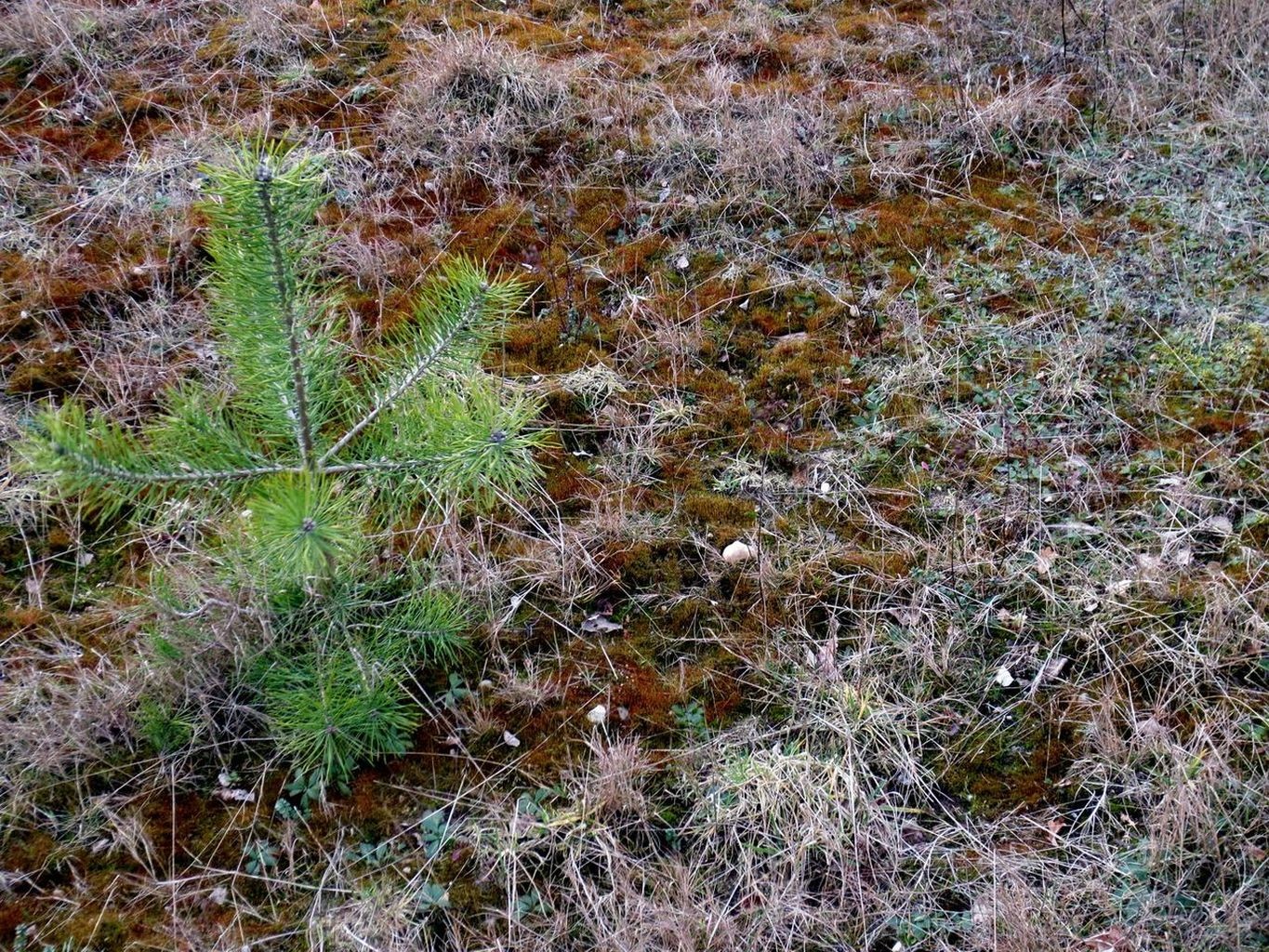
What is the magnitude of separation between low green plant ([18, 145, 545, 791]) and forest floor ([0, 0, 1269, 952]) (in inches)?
6.7

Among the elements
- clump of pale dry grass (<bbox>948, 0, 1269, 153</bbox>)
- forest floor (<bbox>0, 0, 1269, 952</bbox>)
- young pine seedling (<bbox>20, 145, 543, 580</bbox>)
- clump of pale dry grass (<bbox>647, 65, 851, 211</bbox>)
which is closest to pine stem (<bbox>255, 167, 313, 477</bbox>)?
young pine seedling (<bbox>20, 145, 543, 580</bbox>)

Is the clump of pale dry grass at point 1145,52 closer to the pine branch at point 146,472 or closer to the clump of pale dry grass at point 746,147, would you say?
the clump of pale dry grass at point 746,147

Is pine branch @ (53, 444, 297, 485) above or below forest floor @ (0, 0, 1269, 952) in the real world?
above

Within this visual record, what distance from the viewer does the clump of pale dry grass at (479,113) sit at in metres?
4.48

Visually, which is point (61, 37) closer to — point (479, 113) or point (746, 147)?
point (479, 113)

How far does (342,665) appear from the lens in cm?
265

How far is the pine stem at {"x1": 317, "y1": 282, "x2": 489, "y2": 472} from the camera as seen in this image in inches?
88.8

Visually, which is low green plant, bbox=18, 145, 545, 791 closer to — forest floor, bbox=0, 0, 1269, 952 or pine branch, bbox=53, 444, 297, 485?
pine branch, bbox=53, 444, 297, 485

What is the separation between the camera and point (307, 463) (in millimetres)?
2250

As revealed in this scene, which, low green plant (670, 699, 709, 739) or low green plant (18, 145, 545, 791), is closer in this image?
low green plant (18, 145, 545, 791)

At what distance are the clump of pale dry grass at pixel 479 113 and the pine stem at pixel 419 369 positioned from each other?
2340 mm

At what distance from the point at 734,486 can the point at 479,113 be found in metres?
2.58

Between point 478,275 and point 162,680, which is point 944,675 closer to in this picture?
point 478,275

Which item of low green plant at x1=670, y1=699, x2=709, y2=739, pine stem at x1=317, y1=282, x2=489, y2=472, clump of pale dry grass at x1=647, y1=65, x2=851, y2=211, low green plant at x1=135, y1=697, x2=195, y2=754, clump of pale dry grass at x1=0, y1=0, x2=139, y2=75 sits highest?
clump of pale dry grass at x1=0, y1=0, x2=139, y2=75
